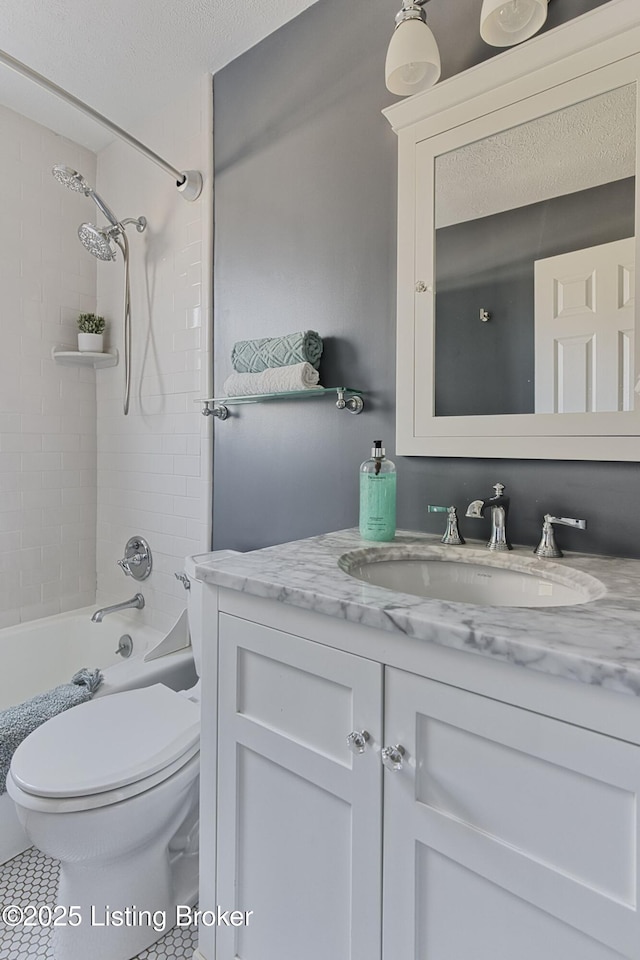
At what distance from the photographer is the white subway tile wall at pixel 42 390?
214 cm

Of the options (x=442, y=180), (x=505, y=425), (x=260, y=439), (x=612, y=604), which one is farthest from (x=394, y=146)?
(x=612, y=604)

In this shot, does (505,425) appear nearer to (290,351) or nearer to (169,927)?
(290,351)

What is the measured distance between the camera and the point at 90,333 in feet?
7.57

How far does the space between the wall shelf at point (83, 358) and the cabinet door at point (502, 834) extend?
7.06ft

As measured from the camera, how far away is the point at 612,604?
71 cm

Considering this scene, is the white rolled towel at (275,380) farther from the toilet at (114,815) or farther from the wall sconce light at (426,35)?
the toilet at (114,815)

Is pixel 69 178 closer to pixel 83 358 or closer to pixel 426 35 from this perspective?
pixel 83 358

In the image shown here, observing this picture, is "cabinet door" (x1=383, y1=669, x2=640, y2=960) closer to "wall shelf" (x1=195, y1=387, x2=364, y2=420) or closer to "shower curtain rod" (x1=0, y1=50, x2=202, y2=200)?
"wall shelf" (x1=195, y1=387, x2=364, y2=420)

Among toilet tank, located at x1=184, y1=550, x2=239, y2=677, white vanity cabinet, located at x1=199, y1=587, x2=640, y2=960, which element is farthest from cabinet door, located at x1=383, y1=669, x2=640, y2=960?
toilet tank, located at x1=184, y1=550, x2=239, y2=677

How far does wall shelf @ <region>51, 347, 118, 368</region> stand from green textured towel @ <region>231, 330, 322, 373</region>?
985 millimetres

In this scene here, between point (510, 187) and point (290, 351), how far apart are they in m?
0.70

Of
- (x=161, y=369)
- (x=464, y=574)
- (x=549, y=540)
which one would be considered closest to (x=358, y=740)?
(x=464, y=574)

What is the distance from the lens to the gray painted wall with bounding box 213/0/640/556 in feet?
3.77

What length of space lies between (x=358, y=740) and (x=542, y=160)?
126 cm
